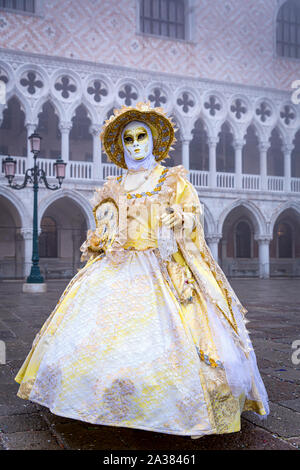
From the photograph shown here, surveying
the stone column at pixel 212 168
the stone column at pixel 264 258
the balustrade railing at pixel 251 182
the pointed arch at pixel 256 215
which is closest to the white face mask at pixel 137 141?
the stone column at pixel 212 168

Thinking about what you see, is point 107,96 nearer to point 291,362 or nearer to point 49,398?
point 291,362

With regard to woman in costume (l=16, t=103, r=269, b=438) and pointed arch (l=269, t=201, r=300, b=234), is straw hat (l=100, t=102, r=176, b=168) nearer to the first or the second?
woman in costume (l=16, t=103, r=269, b=438)

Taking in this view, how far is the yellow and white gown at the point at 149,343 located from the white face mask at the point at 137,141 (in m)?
0.20

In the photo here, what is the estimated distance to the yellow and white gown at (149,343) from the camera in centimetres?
182

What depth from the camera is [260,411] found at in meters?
2.08

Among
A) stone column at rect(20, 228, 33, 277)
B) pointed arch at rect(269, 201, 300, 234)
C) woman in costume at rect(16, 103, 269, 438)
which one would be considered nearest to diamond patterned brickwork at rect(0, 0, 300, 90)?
pointed arch at rect(269, 201, 300, 234)

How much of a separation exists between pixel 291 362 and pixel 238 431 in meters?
1.50

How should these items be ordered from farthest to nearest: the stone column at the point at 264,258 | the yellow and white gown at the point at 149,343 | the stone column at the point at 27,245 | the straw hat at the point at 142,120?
the stone column at the point at 264,258 < the stone column at the point at 27,245 < the straw hat at the point at 142,120 < the yellow and white gown at the point at 149,343

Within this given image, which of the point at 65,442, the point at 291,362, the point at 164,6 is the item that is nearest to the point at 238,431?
the point at 65,442

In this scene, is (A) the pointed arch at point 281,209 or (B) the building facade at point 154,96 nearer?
(B) the building facade at point 154,96

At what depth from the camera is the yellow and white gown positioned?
1816 mm

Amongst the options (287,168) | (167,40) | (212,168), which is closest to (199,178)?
(212,168)

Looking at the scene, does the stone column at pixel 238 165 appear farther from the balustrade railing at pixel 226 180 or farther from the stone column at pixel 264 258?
the stone column at pixel 264 258

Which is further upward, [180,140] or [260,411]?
[180,140]
